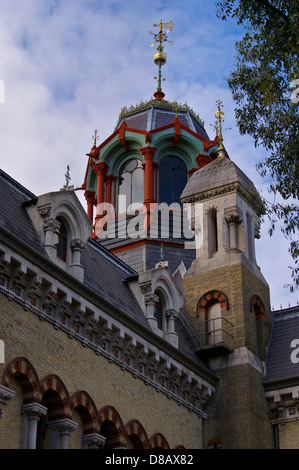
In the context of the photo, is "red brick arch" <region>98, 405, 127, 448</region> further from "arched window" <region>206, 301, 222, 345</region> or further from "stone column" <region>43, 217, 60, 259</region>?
"arched window" <region>206, 301, 222, 345</region>

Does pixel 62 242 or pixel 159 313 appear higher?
pixel 62 242

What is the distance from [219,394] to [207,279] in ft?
16.7

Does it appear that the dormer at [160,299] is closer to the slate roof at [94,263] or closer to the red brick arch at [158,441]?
the slate roof at [94,263]

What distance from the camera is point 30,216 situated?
2919 cm

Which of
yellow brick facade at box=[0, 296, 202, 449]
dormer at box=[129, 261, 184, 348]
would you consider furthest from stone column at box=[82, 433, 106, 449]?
dormer at box=[129, 261, 184, 348]

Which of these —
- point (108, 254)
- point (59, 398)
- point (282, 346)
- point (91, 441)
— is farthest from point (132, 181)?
point (59, 398)

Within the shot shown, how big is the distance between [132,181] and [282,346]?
17178mm

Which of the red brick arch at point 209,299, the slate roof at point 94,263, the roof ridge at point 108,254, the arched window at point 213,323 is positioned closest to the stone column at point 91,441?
the slate roof at point 94,263

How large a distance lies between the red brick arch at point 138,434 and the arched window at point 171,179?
2219 centimetres

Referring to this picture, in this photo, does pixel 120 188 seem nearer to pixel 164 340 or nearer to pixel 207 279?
pixel 207 279

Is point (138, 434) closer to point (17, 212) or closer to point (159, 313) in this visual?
point (159, 313)

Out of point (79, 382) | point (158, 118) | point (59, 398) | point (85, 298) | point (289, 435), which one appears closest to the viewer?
point (59, 398)

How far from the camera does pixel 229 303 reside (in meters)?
37.0

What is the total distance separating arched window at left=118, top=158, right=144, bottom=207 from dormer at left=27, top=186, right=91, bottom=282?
69.4 feet
